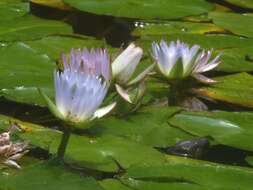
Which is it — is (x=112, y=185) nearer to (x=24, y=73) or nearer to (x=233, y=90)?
(x=24, y=73)

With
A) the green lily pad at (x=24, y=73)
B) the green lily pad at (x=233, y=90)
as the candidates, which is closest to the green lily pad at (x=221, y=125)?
Result: the green lily pad at (x=233, y=90)

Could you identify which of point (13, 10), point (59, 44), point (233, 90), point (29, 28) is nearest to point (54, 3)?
point (13, 10)

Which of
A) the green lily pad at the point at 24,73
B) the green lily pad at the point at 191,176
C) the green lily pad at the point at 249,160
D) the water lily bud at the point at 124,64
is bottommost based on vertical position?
the green lily pad at the point at 249,160

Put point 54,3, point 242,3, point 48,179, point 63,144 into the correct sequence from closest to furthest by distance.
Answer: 1. point 48,179
2. point 63,144
3. point 54,3
4. point 242,3

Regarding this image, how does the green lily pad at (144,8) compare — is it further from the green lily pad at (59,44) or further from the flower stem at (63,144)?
the flower stem at (63,144)

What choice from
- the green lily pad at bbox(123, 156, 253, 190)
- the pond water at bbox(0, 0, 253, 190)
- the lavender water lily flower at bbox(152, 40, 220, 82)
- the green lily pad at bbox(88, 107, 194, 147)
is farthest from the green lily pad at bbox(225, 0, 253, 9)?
the green lily pad at bbox(123, 156, 253, 190)

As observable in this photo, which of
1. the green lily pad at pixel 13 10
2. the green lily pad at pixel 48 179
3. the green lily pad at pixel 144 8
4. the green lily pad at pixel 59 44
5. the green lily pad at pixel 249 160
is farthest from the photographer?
the green lily pad at pixel 144 8
